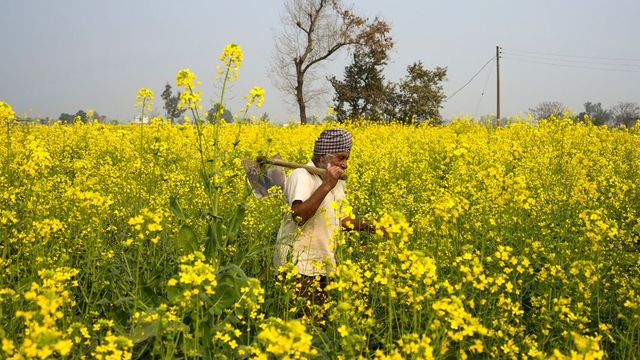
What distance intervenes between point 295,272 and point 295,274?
15.3 inches

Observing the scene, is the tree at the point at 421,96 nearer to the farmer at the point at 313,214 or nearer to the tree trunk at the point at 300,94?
the tree trunk at the point at 300,94

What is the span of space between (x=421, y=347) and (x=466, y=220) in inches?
73.0

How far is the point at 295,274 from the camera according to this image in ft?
8.91

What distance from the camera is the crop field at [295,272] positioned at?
6.83 feet

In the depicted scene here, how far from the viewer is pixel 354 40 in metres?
32.9

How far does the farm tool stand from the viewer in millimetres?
3578

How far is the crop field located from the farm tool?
0.43ft

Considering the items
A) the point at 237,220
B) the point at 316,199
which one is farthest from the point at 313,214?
the point at 237,220

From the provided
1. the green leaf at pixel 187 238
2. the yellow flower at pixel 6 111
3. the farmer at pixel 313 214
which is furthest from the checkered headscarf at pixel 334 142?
the yellow flower at pixel 6 111

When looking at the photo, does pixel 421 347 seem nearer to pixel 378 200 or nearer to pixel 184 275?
pixel 184 275

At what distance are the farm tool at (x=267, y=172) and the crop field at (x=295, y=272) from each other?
131 millimetres

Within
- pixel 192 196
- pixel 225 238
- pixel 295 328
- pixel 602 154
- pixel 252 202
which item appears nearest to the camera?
pixel 295 328

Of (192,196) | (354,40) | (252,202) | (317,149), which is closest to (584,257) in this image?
(317,149)

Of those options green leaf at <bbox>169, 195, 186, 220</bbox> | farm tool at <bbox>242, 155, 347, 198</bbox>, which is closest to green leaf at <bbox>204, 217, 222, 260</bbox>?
green leaf at <bbox>169, 195, 186, 220</bbox>
